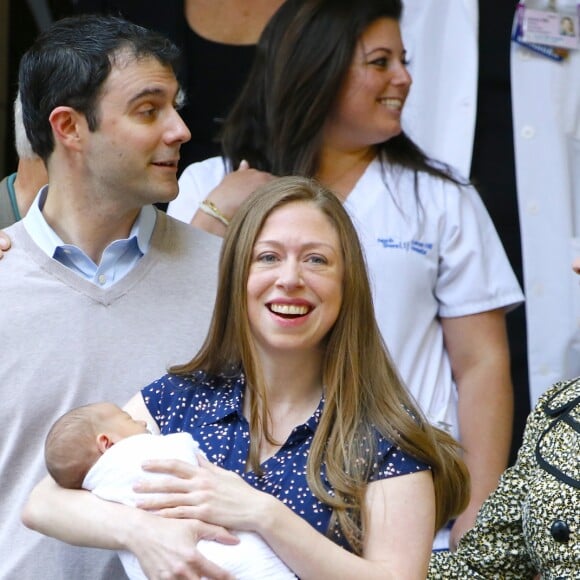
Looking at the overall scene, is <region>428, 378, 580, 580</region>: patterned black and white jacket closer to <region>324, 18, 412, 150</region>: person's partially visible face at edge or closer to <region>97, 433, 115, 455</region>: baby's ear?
<region>97, 433, 115, 455</region>: baby's ear

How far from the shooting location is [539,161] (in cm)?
467

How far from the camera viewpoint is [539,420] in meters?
3.21

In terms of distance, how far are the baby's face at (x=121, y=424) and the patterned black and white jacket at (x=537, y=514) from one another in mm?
677

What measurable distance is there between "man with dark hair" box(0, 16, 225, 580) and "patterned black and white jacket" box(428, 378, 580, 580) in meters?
0.75

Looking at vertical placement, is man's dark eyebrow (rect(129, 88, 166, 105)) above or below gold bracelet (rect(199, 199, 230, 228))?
above

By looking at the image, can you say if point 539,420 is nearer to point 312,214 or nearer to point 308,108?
point 312,214

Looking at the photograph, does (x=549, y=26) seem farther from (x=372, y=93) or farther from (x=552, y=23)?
(x=372, y=93)

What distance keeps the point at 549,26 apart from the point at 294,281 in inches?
76.9

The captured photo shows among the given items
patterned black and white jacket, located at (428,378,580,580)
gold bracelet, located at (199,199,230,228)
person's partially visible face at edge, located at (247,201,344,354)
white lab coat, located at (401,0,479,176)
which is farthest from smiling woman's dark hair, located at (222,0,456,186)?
patterned black and white jacket, located at (428,378,580,580)

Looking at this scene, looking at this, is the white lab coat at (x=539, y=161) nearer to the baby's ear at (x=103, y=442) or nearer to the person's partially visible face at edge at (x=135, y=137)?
the person's partially visible face at edge at (x=135, y=137)

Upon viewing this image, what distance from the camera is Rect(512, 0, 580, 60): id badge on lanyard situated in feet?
15.4

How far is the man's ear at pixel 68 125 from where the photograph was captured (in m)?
3.60

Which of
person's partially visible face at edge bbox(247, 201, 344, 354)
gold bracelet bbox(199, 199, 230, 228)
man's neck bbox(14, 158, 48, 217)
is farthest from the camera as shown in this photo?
man's neck bbox(14, 158, 48, 217)

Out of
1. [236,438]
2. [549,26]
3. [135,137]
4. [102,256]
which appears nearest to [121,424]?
[236,438]
